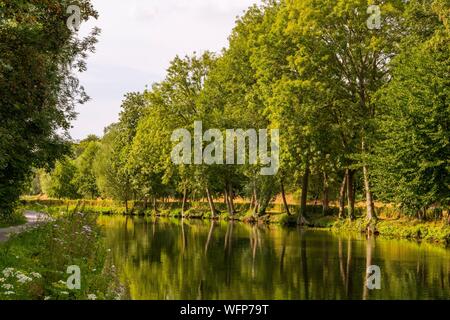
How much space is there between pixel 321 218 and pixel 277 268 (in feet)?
105

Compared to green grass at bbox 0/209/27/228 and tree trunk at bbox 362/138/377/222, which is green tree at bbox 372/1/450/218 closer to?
tree trunk at bbox 362/138/377/222

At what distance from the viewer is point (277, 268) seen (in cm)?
2280

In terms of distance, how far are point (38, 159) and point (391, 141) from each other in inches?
888

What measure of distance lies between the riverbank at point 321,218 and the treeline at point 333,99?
112 centimetres

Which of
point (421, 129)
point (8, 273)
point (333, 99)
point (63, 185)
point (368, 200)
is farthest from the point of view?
point (63, 185)

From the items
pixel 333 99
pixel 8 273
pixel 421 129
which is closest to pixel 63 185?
pixel 333 99

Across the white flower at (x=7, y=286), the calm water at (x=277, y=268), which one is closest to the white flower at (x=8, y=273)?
the white flower at (x=7, y=286)

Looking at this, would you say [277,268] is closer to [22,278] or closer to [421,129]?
[22,278]

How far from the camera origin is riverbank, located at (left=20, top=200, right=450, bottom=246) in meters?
39.7

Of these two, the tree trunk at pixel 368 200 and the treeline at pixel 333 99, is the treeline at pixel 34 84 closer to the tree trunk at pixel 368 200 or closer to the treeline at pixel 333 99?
the treeline at pixel 333 99

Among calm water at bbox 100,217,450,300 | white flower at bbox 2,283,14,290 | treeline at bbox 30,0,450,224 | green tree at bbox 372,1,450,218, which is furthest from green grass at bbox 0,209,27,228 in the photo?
green tree at bbox 372,1,450,218

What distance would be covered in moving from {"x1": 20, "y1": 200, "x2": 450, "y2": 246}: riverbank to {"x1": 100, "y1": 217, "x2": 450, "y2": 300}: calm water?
15.3 feet

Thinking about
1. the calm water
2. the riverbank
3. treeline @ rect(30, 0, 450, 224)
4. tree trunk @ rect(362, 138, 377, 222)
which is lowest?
the calm water

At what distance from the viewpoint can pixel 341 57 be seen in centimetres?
4766
